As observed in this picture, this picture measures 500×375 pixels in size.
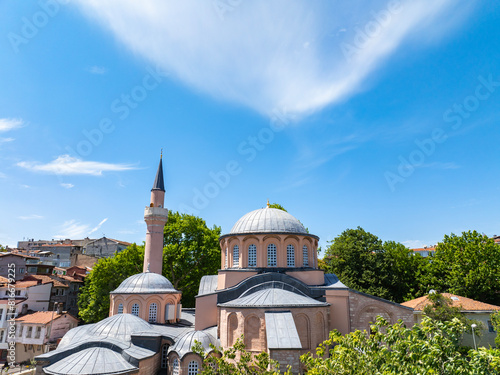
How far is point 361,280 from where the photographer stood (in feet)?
89.5

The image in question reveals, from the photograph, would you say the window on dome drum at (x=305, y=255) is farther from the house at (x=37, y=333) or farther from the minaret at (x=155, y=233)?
the house at (x=37, y=333)

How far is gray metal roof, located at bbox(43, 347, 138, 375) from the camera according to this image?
1245 centimetres

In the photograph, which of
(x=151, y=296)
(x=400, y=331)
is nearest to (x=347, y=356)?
(x=400, y=331)

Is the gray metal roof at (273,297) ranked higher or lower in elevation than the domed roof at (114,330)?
higher

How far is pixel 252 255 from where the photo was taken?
19.0m

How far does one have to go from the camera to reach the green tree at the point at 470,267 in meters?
24.1

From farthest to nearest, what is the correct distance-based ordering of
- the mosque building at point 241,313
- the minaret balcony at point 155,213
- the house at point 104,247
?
1. the house at point 104,247
2. the minaret balcony at point 155,213
3. the mosque building at point 241,313

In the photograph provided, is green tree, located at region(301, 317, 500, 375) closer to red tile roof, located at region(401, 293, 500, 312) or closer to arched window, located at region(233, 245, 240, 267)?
arched window, located at region(233, 245, 240, 267)

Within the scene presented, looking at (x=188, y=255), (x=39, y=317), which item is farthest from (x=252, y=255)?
(x=39, y=317)

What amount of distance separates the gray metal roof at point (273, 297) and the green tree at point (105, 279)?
1628cm

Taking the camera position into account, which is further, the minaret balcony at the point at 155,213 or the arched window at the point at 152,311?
the minaret balcony at the point at 155,213

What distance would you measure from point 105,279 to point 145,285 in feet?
31.3

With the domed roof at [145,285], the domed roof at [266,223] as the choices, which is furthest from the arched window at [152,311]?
the domed roof at [266,223]

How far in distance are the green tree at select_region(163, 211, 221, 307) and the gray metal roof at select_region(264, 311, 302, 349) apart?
53.4 ft
